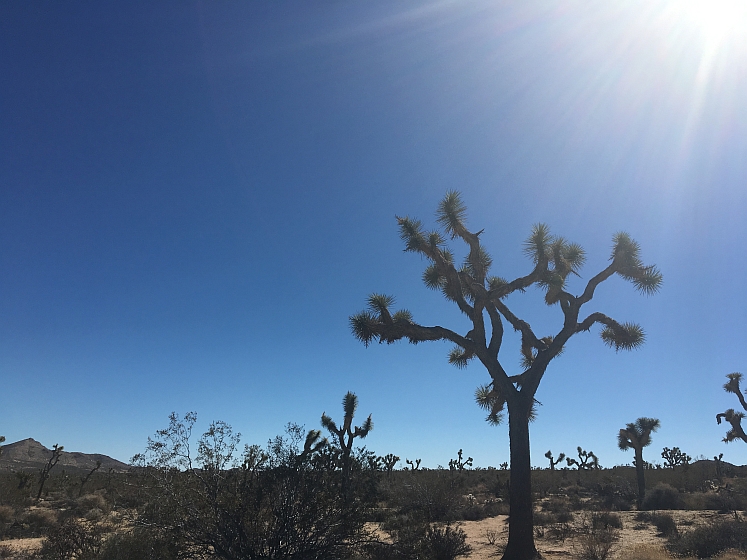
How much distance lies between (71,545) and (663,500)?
73.2 ft

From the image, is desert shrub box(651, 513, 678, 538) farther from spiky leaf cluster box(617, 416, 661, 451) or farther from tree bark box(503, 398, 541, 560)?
spiky leaf cluster box(617, 416, 661, 451)

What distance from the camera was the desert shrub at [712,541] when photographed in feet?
32.8

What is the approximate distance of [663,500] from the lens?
20469 millimetres

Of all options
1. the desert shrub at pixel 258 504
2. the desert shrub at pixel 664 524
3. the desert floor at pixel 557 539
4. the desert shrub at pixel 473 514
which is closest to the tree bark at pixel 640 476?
the desert floor at pixel 557 539

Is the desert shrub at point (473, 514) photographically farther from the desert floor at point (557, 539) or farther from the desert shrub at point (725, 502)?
the desert shrub at point (725, 502)

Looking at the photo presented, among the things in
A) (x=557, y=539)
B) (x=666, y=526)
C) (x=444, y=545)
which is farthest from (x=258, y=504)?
(x=666, y=526)

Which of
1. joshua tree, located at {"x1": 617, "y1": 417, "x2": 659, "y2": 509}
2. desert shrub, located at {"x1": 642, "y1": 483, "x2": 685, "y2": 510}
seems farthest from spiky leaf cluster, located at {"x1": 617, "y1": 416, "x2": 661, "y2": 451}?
desert shrub, located at {"x1": 642, "y1": 483, "x2": 685, "y2": 510}

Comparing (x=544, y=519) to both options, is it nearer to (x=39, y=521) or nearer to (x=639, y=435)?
(x=639, y=435)

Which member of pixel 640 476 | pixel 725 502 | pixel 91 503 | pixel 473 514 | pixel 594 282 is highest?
pixel 594 282

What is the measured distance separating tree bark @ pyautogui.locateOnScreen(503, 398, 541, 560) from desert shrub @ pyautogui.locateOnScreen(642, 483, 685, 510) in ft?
45.9

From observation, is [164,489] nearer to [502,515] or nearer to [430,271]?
[430,271]

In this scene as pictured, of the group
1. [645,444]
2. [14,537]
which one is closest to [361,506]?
[14,537]

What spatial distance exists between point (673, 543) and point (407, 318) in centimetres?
825

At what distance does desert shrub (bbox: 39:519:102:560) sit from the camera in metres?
7.67
